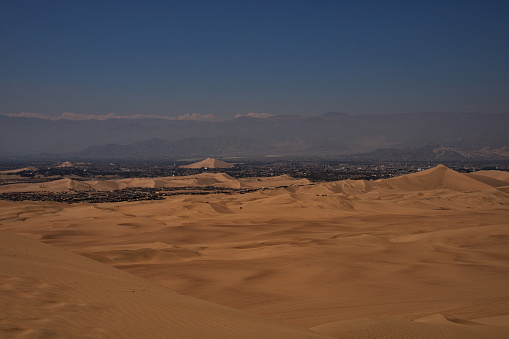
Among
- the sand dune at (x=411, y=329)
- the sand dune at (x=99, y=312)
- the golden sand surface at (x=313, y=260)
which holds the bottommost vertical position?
the golden sand surface at (x=313, y=260)

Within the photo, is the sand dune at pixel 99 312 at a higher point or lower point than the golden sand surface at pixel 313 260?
higher

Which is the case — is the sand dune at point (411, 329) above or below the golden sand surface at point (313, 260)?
above

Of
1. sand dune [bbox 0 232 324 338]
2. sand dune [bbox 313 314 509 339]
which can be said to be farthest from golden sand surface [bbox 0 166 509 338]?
sand dune [bbox 0 232 324 338]

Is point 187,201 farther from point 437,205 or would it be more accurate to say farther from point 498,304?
point 498,304

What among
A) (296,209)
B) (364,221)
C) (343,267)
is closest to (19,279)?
(343,267)

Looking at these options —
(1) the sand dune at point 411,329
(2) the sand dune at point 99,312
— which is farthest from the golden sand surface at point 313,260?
(2) the sand dune at point 99,312

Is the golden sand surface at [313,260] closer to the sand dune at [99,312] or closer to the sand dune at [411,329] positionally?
the sand dune at [411,329]

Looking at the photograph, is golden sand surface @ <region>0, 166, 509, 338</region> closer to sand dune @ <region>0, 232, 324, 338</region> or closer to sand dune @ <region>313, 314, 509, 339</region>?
sand dune @ <region>313, 314, 509, 339</region>

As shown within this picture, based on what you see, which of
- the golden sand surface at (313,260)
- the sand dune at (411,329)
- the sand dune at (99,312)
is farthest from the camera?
the golden sand surface at (313,260)

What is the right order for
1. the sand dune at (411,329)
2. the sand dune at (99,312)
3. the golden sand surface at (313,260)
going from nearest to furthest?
the sand dune at (99,312) → the sand dune at (411,329) → the golden sand surface at (313,260)

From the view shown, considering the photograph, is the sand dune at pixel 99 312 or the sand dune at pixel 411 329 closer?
the sand dune at pixel 99 312
